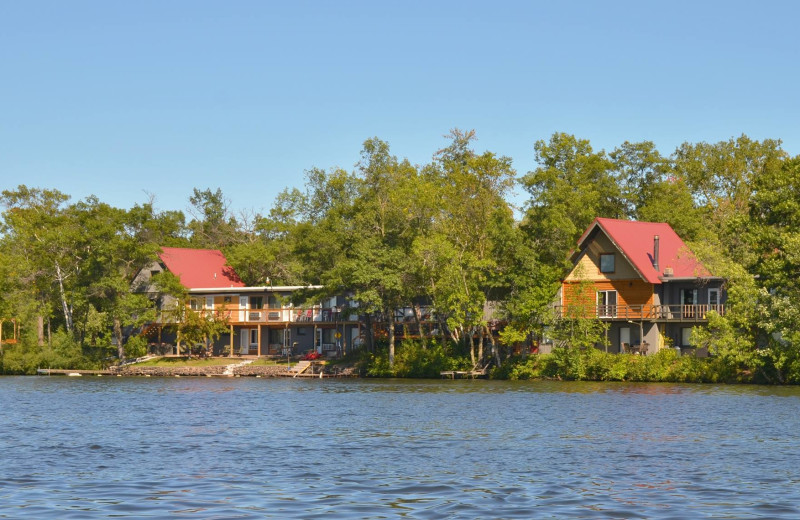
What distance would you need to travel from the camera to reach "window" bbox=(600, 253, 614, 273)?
71.4 m

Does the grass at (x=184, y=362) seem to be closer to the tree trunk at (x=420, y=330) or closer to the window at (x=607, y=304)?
the tree trunk at (x=420, y=330)

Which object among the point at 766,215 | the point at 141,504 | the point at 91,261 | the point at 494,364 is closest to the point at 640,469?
the point at 141,504

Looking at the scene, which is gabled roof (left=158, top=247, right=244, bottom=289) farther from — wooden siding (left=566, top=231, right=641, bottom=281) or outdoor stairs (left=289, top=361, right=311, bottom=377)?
wooden siding (left=566, top=231, right=641, bottom=281)

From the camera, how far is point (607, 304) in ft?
233

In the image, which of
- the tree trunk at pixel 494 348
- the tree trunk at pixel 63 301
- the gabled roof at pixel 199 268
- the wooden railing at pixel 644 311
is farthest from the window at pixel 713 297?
the tree trunk at pixel 63 301

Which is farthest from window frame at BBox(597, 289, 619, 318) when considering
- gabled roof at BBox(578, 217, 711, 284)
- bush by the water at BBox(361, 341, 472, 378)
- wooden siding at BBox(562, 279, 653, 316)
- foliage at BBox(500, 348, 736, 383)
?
bush by the water at BBox(361, 341, 472, 378)

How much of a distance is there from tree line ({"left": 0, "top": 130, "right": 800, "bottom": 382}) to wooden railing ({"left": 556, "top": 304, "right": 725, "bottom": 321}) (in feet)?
7.14

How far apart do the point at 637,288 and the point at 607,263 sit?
271 centimetres

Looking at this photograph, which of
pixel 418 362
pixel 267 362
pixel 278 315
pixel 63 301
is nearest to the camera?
pixel 418 362

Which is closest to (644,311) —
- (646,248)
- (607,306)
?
(607,306)

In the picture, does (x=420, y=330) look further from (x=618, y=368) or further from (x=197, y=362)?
(x=197, y=362)

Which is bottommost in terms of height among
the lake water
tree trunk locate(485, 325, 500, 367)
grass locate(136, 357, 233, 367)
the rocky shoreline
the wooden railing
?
the lake water

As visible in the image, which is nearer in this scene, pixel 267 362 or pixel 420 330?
pixel 420 330

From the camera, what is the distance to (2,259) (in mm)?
89688
